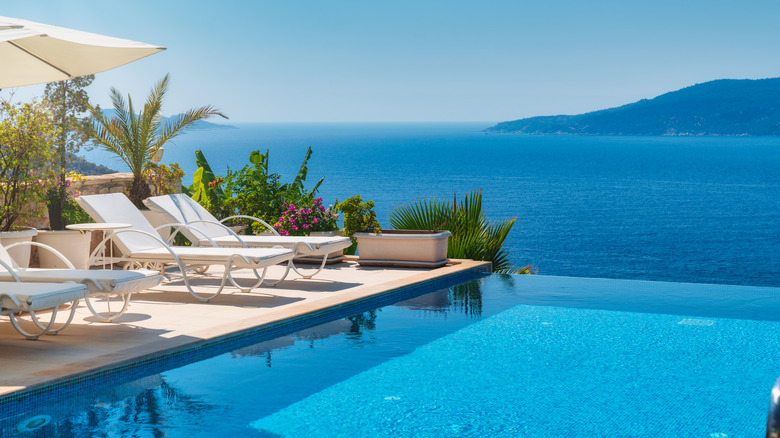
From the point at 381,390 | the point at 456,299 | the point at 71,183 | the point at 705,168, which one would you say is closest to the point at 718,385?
the point at 381,390

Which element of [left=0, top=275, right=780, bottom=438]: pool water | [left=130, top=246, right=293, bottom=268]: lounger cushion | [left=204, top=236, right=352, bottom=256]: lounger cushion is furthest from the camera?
[left=204, top=236, right=352, bottom=256]: lounger cushion

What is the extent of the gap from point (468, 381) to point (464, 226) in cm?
A: 540

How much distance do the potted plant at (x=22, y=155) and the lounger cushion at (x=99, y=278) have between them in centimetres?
264

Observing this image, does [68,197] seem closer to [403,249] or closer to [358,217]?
[358,217]

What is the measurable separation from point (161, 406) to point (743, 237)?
160ft

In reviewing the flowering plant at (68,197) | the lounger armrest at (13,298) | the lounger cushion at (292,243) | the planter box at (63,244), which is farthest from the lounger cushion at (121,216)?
the lounger armrest at (13,298)

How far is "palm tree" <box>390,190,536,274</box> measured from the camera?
10047mm

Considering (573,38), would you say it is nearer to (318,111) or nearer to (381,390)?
(318,111)

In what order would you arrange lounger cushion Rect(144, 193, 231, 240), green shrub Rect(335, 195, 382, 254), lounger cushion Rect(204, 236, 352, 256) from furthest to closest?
green shrub Rect(335, 195, 382, 254) < lounger cushion Rect(144, 193, 231, 240) < lounger cushion Rect(204, 236, 352, 256)

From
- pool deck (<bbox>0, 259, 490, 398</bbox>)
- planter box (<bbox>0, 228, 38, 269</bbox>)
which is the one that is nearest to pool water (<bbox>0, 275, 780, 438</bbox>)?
pool deck (<bbox>0, 259, 490, 398</bbox>)

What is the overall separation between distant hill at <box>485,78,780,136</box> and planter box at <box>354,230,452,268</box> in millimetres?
104452

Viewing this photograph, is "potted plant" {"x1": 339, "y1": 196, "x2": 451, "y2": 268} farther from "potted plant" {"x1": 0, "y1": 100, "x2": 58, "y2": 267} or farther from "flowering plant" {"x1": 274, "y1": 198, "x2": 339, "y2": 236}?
"potted plant" {"x1": 0, "y1": 100, "x2": 58, "y2": 267}

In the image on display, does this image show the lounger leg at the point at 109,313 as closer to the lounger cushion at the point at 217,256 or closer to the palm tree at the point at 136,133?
the lounger cushion at the point at 217,256

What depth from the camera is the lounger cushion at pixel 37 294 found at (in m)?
4.50
